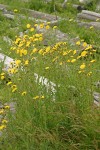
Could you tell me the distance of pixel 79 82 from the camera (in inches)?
163

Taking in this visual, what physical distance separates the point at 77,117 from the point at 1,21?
24.1ft

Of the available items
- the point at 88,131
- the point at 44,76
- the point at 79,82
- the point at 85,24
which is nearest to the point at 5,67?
the point at 44,76

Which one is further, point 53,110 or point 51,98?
point 51,98

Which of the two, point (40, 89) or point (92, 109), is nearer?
point (92, 109)

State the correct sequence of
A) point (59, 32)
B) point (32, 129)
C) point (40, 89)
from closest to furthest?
point (32, 129)
point (40, 89)
point (59, 32)

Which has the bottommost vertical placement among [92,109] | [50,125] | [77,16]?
[77,16]

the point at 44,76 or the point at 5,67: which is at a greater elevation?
the point at 44,76

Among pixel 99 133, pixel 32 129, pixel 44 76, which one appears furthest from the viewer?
pixel 44 76

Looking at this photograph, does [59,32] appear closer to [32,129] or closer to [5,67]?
[5,67]

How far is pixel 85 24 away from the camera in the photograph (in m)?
10.4

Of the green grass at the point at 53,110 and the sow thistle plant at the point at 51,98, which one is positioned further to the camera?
the sow thistle plant at the point at 51,98

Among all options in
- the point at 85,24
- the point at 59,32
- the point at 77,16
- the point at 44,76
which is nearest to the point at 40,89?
the point at 44,76

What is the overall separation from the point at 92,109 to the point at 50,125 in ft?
1.54

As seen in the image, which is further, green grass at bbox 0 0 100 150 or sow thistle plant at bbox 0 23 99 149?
sow thistle plant at bbox 0 23 99 149
